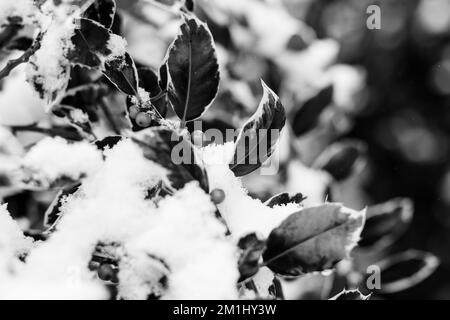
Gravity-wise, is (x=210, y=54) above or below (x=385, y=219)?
above

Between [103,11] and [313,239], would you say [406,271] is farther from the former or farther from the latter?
[103,11]

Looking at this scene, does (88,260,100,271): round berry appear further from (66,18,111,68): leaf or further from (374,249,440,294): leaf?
(374,249,440,294): leaf

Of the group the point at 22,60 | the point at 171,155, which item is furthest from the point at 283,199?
the point at 22,60

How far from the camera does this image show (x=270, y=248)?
0.59 m

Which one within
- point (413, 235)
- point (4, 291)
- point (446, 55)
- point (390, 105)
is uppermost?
point (4, 291)

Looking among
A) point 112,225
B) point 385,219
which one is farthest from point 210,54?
point 385,219

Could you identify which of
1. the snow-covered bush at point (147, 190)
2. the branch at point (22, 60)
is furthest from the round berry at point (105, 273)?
the branch at point (22, 60)

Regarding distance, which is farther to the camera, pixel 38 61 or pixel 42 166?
pixel 38 61

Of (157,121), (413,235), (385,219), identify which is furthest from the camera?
(413,235)

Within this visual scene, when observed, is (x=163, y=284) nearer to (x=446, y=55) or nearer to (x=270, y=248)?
(x=270, y=248)

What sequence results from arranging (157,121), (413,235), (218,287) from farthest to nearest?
Answer: 1. (413,235)
2. (157,121)
3. (218,287)

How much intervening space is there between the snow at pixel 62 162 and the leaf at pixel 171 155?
111mm

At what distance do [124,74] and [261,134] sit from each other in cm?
18

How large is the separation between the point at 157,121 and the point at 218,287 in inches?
8.8
